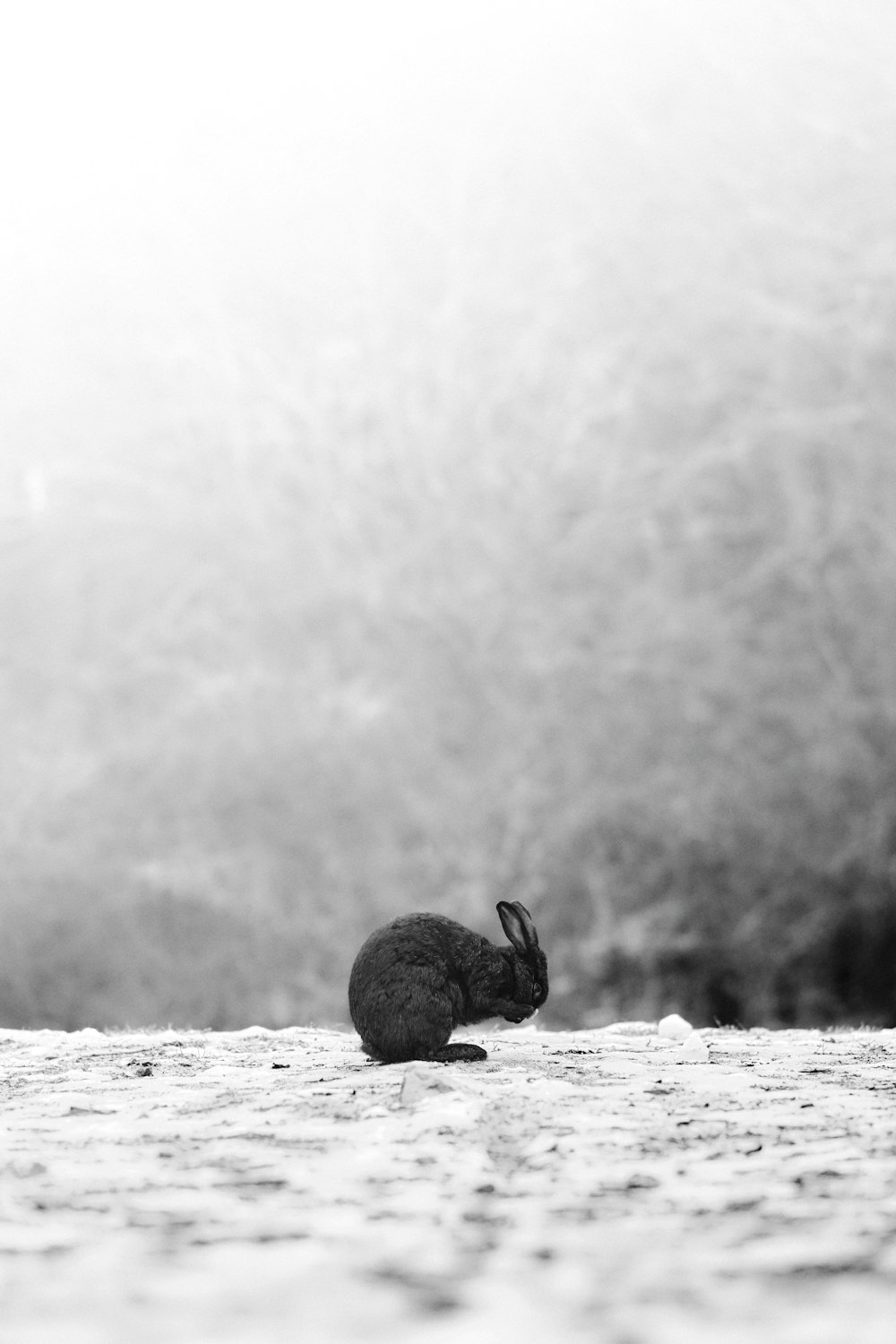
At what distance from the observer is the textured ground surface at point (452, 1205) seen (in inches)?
83.0

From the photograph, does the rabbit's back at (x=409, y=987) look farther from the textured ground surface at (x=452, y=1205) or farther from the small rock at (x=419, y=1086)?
the small rock at (x=419, y=1086)

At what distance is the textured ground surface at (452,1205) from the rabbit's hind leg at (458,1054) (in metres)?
0.20

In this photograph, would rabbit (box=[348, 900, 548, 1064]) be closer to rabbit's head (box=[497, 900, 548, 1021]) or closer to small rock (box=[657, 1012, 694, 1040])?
rabbit's head (box=[497, 900, 548, 1021])

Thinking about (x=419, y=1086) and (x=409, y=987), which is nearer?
(x=419, y=1086)

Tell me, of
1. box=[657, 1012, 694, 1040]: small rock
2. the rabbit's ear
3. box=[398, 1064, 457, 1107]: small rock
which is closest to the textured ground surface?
box=[398, 1064, 457, 1107]: small rock

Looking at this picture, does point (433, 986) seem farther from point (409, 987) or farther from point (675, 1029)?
point (675, 1029)

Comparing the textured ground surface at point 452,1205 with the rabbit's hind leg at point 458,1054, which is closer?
the textured ground surface at point 452,1205

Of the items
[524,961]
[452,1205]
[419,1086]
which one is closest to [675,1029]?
[524,961]

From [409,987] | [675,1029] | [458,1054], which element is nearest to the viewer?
[409,987]

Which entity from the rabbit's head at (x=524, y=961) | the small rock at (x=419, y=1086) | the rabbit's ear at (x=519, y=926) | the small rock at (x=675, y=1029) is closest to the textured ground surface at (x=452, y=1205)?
the small rock at (x=419, y=1086)

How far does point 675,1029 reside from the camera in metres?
6.04

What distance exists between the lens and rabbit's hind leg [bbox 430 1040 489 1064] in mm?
4684

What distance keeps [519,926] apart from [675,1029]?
137cm

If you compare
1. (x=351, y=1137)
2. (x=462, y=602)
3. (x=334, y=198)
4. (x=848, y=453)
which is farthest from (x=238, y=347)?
(x=351, y=1137)
